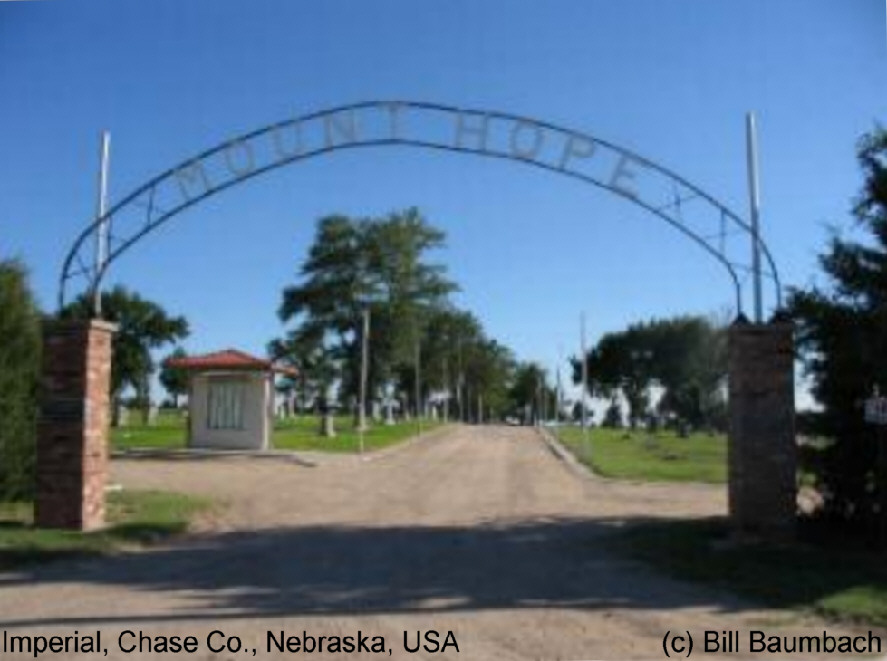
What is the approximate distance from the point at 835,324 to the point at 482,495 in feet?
34.9

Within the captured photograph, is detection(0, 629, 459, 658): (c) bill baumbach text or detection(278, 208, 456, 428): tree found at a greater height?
detection(278, 208, 456, 428): tree

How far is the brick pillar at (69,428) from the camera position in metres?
18.7

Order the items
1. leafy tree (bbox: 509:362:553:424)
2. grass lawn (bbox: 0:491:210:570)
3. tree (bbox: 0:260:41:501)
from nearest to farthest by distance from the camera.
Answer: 1. grass lawn (bbox: 0:491:210:570)
2. tree (bbox: 0:260:41:501)
3. leafy tree (bbox: 509:362:553:424)

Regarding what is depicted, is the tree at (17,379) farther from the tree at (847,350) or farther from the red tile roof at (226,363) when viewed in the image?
the red tile roof at (226,363)

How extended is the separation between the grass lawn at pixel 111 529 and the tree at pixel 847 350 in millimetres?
9251

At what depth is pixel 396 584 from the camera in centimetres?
1435

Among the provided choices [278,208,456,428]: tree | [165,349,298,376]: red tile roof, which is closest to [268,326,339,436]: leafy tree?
[278,208,456,428]: tree

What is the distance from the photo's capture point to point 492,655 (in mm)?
10656

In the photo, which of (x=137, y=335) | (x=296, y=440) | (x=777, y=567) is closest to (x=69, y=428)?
(x=777, y=567)

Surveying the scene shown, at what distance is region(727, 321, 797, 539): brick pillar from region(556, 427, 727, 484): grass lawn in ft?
44.7

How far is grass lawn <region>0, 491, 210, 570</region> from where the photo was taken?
53.6 ft

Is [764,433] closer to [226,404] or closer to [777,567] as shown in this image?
[777,567]

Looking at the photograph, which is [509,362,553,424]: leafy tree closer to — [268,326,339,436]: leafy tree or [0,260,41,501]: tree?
[268,326,339,436]: leafy tree

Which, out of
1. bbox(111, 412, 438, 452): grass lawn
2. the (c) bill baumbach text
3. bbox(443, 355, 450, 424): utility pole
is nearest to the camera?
the (c) bill baumbach text
